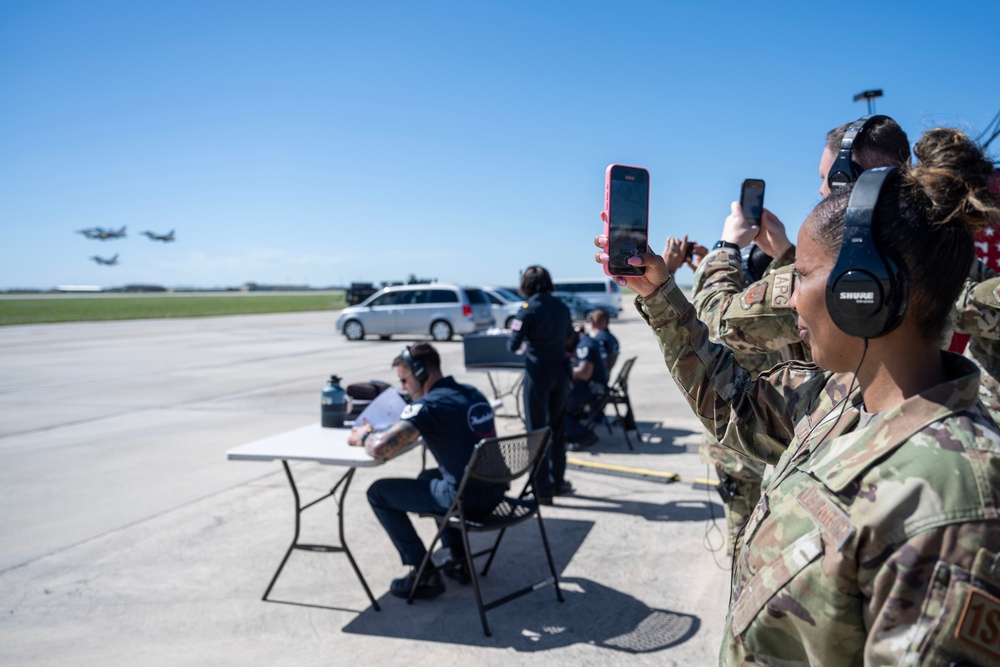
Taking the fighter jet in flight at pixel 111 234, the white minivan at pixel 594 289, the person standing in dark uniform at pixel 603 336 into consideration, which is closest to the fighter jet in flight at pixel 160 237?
the fighter jet in flight at pixel 111 234

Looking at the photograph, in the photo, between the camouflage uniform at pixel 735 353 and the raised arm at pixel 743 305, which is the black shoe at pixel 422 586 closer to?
the camouflage uniform at pixel 735 353

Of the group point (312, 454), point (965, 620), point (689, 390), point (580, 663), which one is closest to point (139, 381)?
point (312, 454)

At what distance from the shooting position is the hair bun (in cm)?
112

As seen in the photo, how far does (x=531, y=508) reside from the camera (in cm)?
443

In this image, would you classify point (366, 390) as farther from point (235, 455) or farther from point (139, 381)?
point (139, 381)

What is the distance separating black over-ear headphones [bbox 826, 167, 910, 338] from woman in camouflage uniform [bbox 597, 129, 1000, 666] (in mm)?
22

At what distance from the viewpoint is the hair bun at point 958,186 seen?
1122mm

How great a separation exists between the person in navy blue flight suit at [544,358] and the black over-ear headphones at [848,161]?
419 cm

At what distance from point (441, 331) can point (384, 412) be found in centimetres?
1914

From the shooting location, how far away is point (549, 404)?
6406 millimetres

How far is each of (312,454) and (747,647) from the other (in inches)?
134

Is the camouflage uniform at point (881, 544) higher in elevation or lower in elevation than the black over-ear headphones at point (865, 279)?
lower

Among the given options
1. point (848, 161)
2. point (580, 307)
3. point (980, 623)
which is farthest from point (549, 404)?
point (580, 307)

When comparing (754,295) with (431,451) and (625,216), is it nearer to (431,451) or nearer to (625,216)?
(625,216)
